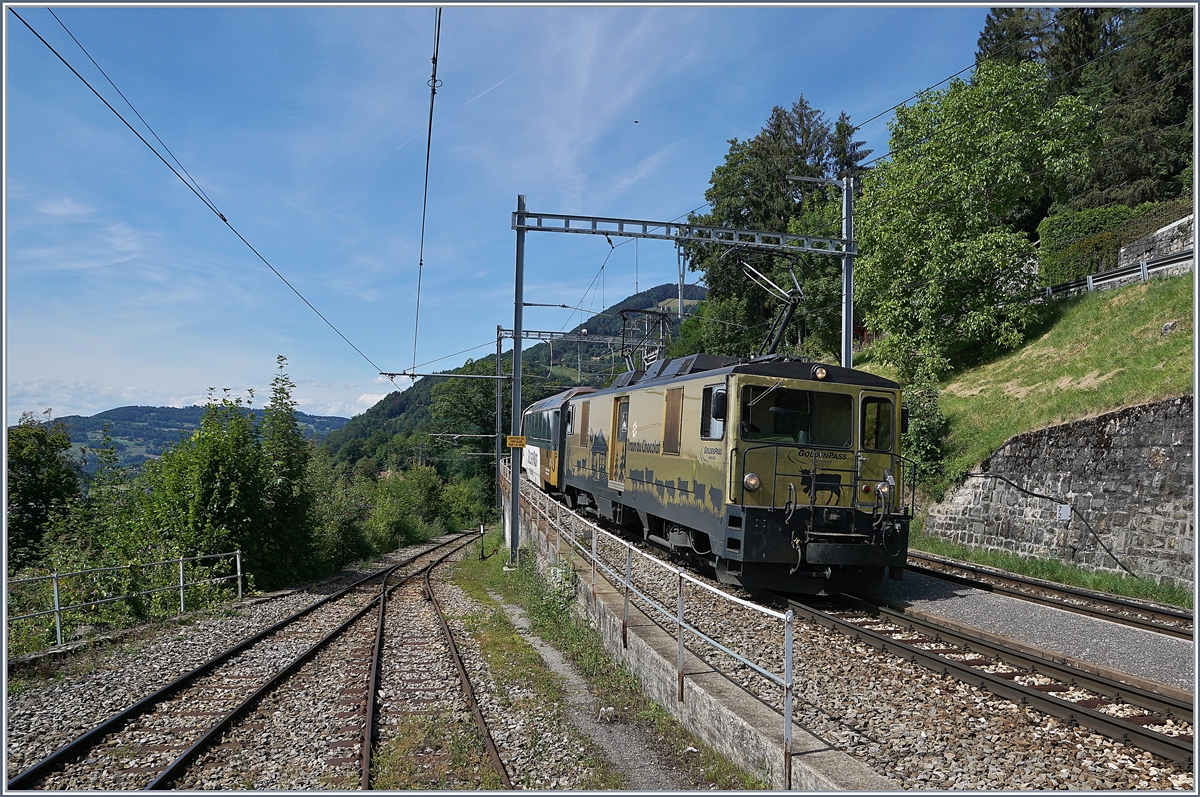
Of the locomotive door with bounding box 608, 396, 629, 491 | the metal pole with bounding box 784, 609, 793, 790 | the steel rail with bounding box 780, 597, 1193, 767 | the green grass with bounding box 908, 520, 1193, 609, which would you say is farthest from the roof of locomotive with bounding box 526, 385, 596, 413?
the metal pole with bounding box 784, 609, 793, 790

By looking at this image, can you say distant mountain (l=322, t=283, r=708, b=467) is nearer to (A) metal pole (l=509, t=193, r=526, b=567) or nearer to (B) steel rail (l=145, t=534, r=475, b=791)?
(A) metal pole (l=509, t=193, r=526, b=567)

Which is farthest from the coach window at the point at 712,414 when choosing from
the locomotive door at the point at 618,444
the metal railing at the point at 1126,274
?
the metal railing at the point at 1126,274

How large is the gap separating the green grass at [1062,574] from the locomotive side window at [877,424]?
4.48 m

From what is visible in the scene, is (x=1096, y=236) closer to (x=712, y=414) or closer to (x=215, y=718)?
(x=712, y=414)

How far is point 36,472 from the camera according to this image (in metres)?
25.7

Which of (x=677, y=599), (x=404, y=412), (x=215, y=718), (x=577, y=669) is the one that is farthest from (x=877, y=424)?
(x=404, y=412)

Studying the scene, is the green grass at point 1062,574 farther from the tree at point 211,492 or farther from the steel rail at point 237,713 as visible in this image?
the tree at point 211,492

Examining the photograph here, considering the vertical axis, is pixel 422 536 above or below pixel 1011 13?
below

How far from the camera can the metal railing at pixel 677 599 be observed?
462cm

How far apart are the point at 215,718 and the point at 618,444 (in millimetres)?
8423

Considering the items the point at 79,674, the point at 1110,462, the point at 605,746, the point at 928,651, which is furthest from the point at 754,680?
the point at 1110,462

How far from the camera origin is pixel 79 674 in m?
8.57

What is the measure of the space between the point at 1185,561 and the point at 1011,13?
55.5 meters

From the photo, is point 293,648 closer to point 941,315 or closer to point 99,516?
point 99,516
